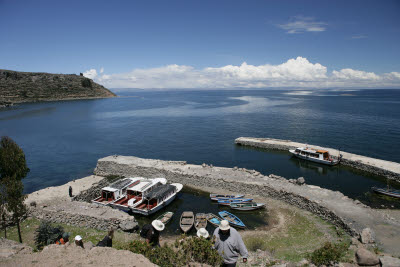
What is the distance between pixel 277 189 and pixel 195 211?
33.8 ft

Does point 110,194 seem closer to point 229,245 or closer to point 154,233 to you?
point 154,233

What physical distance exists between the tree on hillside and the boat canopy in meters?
12.0

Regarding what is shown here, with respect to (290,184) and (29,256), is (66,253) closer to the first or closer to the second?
(29,256)

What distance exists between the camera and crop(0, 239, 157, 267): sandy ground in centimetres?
883

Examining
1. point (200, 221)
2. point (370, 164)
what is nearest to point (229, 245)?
point (200, 221)

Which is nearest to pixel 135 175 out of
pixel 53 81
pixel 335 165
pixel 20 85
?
pixel 335 165

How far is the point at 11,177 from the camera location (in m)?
16.4

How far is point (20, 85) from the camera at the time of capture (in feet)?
550

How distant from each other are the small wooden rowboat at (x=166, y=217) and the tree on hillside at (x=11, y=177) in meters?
12.0

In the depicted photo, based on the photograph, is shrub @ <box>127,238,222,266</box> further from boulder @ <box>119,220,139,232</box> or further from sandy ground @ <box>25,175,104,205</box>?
sandy ground @ <box>25,175,104,205</box>

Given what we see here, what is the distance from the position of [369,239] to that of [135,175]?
2996cm

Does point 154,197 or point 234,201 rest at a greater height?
point 154,197

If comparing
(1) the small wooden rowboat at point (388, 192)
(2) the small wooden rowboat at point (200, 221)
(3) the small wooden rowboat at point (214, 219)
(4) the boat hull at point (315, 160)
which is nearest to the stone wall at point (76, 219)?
(2) the small wooden rowboat at point (200, 221)

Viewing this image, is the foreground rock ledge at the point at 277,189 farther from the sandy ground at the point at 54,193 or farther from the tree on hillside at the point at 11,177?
the tree on hillside at the point at 11,177
